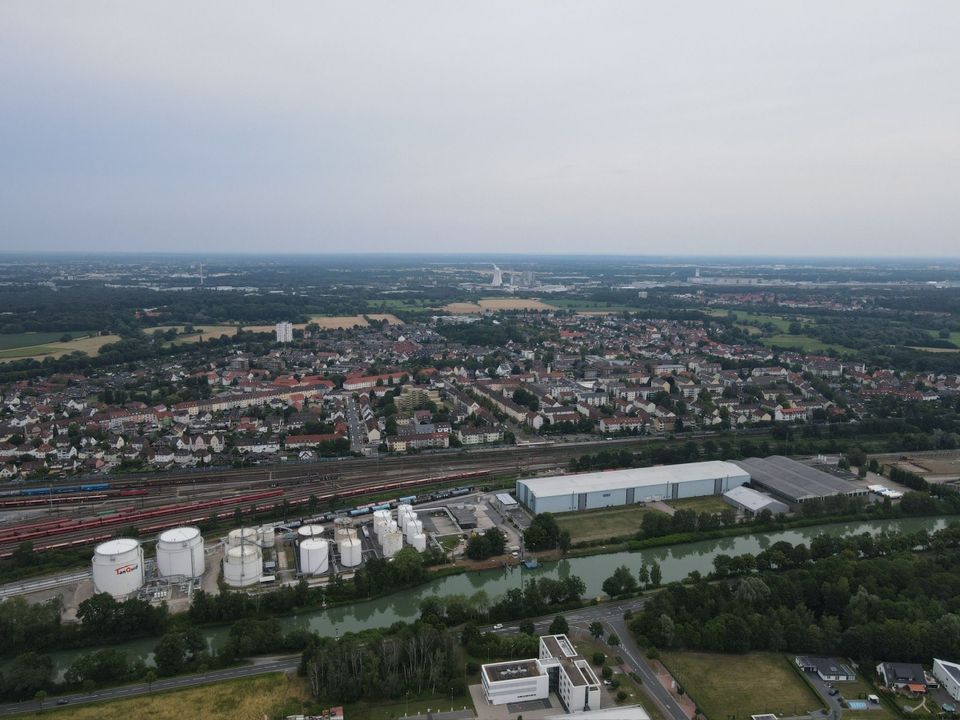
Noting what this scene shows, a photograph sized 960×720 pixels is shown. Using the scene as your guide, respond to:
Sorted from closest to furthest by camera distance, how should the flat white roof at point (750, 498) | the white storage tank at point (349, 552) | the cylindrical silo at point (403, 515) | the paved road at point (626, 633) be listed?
the paved road at point (626, 633), the white storage tank at point (349, 552), the cylindrical silo at point (403, 515), the flat white roof at point (750, 498)

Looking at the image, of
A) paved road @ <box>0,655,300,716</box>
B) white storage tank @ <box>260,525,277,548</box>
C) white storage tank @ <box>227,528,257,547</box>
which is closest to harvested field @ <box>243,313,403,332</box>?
white storage tank @ <box>260,525,277,548</box>

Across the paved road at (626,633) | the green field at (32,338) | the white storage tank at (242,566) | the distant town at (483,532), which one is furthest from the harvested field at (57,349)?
the paved road at (626,633)

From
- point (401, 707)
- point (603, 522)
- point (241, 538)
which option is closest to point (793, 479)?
point (603, 522)

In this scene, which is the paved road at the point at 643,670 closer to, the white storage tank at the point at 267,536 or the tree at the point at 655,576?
the tree at the point at 655,576

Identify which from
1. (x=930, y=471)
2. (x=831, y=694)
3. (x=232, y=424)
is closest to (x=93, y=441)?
(x=232, y=424)

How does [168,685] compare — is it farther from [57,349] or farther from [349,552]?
[57,349]

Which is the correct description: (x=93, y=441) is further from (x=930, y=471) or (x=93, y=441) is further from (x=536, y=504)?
(x=930, y=471)
